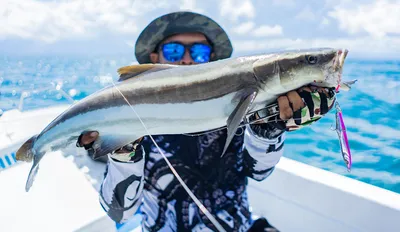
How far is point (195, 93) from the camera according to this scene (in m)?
1.74

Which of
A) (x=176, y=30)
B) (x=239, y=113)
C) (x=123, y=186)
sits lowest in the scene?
(x=123, y=186)

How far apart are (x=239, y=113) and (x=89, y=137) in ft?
3.57

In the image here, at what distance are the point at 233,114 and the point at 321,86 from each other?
548 mm

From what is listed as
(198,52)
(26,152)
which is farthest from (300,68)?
(26,152)

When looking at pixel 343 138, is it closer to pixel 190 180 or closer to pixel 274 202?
pixel 190 180

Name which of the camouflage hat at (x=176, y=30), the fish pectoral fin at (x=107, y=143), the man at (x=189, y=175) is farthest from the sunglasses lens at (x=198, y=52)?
the fish pectoral fin at (x=107, y=143)

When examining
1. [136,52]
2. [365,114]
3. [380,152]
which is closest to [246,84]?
[136,52]

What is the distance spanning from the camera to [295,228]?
3551 mm

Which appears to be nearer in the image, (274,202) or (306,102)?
(306,102)

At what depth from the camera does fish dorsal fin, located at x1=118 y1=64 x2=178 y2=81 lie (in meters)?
1.91

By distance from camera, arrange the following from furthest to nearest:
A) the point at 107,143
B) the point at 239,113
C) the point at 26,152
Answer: the point at 26,152, the point at 107,143, the point at 239,113

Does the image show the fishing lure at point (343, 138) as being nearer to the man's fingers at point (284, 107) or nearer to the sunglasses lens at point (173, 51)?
the man's fingers at point (284, 107)

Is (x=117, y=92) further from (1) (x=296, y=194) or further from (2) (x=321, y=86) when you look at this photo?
(1) (x=296, y=194)

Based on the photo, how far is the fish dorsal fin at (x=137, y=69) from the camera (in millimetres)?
1912
